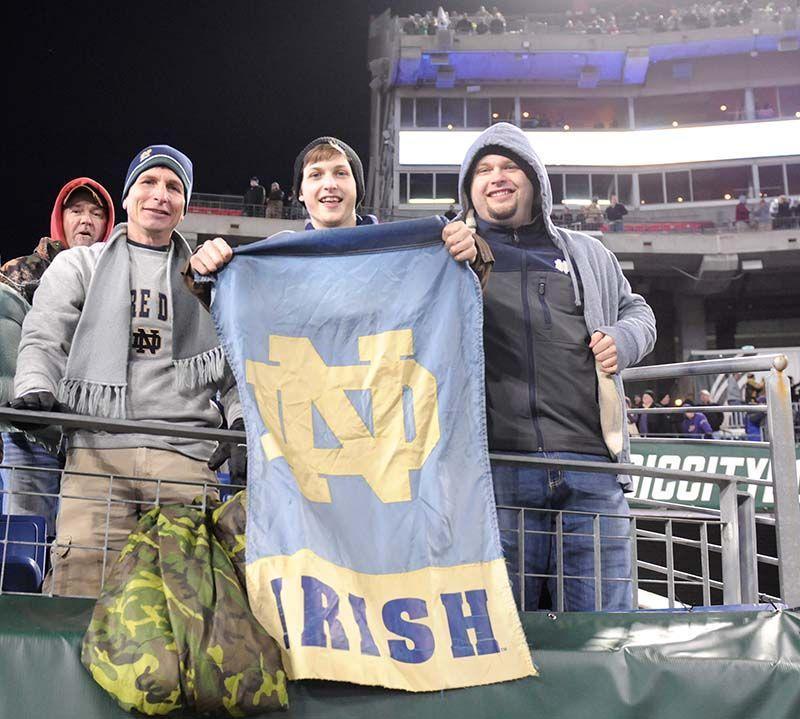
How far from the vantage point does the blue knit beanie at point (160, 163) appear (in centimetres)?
295

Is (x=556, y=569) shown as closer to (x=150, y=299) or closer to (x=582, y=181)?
(x=150, y=299)

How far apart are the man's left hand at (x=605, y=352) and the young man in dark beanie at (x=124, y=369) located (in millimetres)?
1242

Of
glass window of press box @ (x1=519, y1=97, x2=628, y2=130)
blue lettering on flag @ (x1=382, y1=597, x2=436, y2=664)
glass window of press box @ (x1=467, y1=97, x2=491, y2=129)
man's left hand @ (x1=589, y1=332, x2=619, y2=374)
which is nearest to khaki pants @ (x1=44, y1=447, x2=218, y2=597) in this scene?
blue lettering on flag @ (x1=382, y1=597, x2=436, y2=664)

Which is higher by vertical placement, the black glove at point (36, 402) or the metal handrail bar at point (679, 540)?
the black glove at point (36, 402)

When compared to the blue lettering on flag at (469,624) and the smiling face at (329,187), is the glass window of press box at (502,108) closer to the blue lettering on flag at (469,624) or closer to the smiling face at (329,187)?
the smiling face at (329,187)

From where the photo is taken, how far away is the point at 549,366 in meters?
2.88

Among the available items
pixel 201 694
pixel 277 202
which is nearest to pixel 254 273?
pixel 201 694

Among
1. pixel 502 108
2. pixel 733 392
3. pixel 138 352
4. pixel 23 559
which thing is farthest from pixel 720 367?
pixel 502 108

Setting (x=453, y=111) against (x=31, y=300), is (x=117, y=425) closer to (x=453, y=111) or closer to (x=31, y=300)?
(x=31, y=300)

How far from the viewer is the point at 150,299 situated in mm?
2861

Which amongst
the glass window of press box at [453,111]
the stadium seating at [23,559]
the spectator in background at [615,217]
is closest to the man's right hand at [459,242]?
the stadium seating at [23,559]

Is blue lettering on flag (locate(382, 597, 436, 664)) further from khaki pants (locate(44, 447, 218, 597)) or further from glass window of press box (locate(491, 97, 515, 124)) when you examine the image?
glass window of press box (locate(491, 97, 515, 124))

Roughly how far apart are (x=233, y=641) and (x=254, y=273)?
116cm

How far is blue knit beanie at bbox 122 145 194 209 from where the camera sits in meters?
2.95
